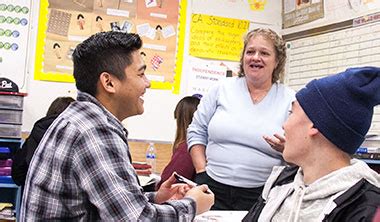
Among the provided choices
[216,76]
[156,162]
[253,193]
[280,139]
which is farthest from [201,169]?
[216,76]

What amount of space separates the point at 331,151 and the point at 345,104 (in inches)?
5.7

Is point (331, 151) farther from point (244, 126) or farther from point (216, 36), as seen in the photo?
point (216, 36)

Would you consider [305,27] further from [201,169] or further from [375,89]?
[375,89]

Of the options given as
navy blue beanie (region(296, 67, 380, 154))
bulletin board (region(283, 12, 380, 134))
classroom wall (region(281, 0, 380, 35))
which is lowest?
navy blue beanie (region(296, 67, 380, 154))

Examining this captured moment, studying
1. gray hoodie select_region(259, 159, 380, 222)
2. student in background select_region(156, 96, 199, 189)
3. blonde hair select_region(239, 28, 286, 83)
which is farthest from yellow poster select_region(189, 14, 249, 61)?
gray hoodie select_region(259, 159, 380, 222)

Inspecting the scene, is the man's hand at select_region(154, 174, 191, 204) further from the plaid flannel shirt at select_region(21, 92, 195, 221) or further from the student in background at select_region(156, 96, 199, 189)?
the student in background at select_region(156, 96, 199, 189)

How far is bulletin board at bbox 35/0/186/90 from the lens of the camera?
12.5 ft

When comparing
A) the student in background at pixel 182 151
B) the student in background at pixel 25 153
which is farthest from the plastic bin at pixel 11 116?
the student in background at pixel 182 151

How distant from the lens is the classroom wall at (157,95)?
3.79m

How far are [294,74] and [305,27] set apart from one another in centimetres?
40

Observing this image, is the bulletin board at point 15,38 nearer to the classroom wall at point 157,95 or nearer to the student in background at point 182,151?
the classroom wall at point 157,95

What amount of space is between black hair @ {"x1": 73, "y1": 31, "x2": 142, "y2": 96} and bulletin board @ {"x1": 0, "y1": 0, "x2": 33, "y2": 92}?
2.40m

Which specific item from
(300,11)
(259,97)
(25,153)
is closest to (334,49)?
(300,11)

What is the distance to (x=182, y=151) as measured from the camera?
286 cm
